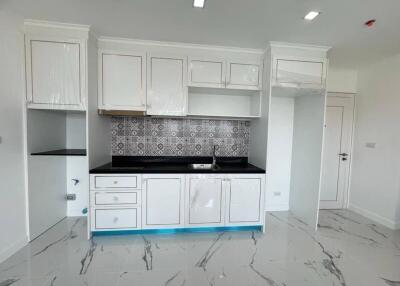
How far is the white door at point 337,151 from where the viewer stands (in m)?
3.32

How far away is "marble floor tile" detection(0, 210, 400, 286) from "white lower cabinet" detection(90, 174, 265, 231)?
0.59 feet

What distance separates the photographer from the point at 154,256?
6.64 feet

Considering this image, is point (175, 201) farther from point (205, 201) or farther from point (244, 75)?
point (244, 75)

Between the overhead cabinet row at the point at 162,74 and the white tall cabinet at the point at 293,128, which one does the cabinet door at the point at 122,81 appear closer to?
the overhead cabinet row at the point at 162,74

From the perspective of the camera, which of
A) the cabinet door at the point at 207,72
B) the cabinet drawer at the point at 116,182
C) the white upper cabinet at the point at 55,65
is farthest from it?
the cabinet door at the point at 207,72

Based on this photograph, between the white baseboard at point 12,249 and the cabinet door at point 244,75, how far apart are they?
9.57 feet

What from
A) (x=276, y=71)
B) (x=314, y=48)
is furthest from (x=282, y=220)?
(x=314, y=48)

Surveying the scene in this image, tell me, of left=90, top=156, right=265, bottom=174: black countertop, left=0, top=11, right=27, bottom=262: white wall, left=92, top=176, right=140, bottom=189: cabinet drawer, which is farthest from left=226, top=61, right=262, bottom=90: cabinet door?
left=0, top=11, right=27, bottom=262: white wall

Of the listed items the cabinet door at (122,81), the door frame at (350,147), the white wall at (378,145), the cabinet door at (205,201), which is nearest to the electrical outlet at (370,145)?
the white wall at (378,145)

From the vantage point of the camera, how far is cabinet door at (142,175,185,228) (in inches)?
92.8

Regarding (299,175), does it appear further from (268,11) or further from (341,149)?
(268,11)

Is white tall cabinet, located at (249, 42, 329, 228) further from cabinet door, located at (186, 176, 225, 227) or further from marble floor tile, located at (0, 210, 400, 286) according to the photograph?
cabinet door, located at (186, 176, 225, 227)

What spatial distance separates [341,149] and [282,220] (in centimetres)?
164

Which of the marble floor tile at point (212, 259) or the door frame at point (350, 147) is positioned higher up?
the door frame at point (350, 147)
